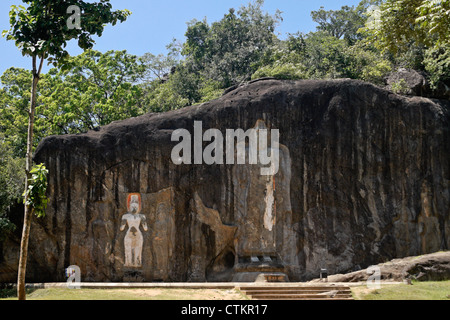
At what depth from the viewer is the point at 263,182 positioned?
75.7 feet

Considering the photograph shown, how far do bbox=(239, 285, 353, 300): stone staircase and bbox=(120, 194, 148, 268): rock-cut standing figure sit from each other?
6.34 metres

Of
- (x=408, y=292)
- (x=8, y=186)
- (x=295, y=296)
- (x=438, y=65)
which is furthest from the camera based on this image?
(x=438, y=65)

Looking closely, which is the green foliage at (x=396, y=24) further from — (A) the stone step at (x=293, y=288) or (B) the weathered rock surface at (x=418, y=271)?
(A) the stone step at (x=293, y=288)

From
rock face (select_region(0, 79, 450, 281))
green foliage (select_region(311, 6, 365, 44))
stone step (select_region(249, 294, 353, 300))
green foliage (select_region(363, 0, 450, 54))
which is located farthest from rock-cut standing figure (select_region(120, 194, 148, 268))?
green foliage (select_region(311, 6, 365, 44))

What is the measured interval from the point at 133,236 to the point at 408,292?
10718 mm

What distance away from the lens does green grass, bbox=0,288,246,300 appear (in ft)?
54.0

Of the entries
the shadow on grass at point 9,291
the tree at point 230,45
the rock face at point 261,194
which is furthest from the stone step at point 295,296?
the tree at point 230,45

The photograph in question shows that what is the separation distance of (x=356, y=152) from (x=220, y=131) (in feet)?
18.0

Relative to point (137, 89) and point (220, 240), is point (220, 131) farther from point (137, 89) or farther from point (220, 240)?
point (137, 89)

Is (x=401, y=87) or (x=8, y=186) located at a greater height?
(x=401, y=87)

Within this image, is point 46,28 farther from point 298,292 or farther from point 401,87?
point 401,87

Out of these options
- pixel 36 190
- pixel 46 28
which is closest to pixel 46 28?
pixel 46 28

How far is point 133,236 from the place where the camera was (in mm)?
22719

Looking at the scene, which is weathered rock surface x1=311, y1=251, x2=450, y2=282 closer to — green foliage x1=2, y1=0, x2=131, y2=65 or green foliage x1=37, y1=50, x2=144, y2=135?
green foliage x1=2, y1=0, x2=131, y2=65
